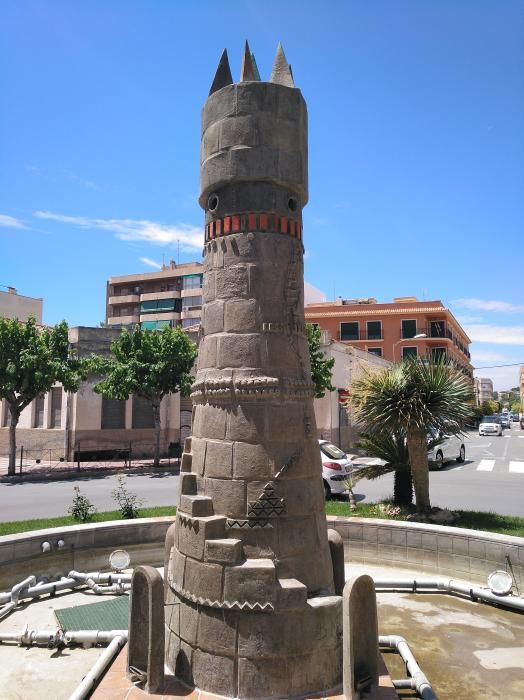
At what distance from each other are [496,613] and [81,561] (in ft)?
19.7

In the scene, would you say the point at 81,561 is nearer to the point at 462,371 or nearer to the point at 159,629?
the point at 159,629

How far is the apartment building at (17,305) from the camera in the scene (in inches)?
1705

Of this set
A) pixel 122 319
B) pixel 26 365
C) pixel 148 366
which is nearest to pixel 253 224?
pixel 26 365

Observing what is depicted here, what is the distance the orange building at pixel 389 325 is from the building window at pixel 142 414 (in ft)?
78.9

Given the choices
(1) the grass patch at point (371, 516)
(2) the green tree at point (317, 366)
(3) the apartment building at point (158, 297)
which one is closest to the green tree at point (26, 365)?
(2) the green tree at point (317, 366)

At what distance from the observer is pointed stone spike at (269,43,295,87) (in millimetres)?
5621

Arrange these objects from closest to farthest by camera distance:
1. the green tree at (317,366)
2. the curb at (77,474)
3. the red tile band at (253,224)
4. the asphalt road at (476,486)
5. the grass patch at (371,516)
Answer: the red tile band at (253,224) < the grass patch at (371,516) < the asphalt road at (476,486) < the curb at (77,474) < the green tree at (317,366)

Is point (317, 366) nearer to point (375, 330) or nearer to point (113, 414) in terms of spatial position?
point (113, 414)

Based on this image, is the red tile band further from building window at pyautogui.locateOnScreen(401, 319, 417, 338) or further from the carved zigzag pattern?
building window at pyautogui.locateOnScreen(401, 319, 417, 338)

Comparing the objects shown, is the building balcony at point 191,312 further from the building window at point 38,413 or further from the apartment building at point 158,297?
the building window at point 38,413

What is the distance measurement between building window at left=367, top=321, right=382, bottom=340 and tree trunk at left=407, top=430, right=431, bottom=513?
38.5 metres

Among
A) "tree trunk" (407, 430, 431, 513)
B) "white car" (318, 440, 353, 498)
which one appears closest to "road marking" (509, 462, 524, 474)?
"white car" (318, 440, 353, 498)

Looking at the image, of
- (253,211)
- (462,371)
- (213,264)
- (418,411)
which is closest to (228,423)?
(213,264)

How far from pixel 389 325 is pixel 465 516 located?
3895 centimetres
